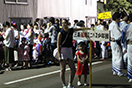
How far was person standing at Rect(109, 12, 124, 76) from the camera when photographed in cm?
1097

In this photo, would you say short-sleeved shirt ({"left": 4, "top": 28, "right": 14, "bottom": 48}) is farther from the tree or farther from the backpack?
the tree

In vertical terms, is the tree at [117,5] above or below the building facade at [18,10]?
above

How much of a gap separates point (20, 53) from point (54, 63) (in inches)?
71.3

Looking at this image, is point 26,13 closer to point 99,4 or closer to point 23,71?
point 23,71

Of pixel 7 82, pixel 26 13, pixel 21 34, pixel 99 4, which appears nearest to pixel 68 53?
pixel 7 82

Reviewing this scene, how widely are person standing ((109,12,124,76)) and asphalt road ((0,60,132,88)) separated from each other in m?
0.32

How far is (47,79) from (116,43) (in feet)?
7.92

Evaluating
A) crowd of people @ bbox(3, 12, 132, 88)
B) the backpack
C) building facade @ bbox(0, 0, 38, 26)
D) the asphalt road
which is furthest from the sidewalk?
building facade @ bbox(0, 0, 38, 26)

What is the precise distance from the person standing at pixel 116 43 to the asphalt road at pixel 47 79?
1.04 ft

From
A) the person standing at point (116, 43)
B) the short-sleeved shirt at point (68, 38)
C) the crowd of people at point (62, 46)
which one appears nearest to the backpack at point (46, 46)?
the crowd of people at point (62, 46)

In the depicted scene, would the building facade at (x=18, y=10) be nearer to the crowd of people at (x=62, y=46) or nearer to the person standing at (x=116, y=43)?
the crowd of people at (x=62, y=46)

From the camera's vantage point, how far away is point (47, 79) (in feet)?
35.8

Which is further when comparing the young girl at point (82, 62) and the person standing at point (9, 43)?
the person standing at point (9, 43)

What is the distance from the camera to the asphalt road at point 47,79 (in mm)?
9812
